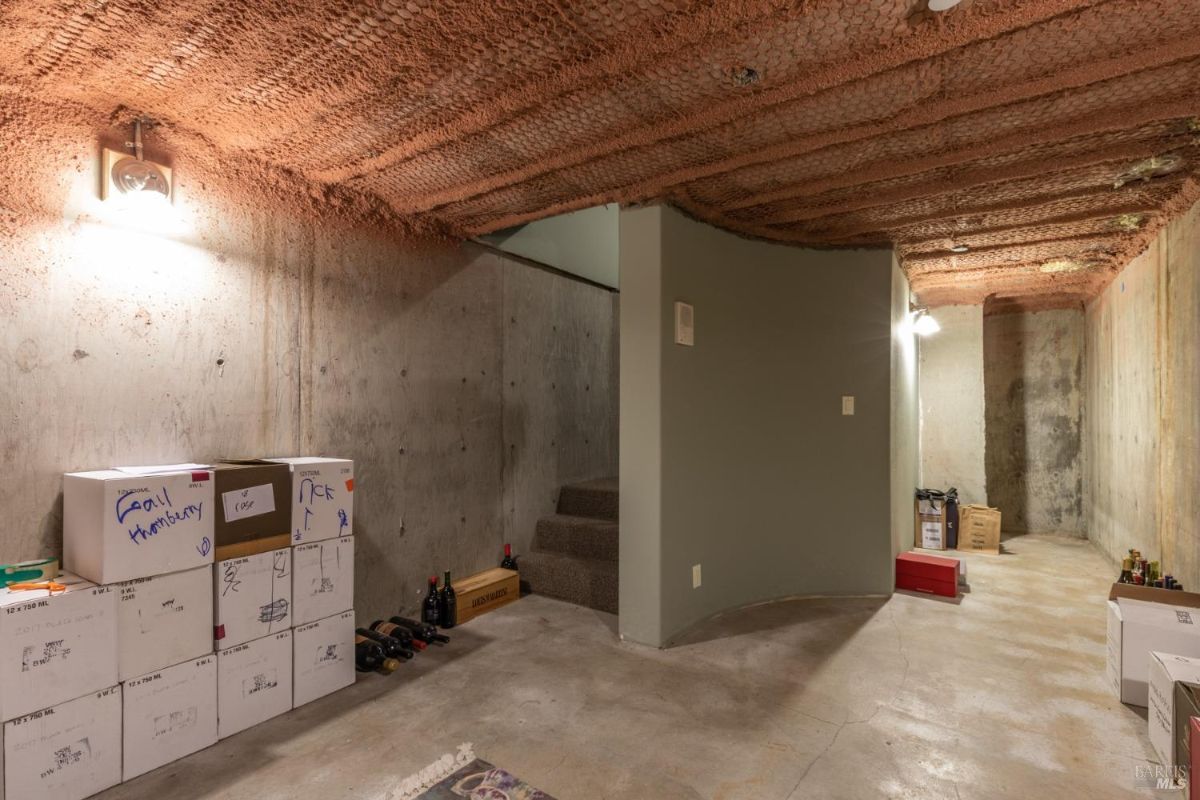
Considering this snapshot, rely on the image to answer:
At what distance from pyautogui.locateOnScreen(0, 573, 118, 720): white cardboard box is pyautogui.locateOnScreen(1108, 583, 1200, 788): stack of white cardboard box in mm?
3193

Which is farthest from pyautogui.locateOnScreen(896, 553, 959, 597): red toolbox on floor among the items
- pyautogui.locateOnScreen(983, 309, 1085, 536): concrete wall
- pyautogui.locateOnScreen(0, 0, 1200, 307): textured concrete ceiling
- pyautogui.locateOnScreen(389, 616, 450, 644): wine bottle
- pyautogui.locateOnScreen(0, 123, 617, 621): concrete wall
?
pyautogui.locateOnScreen(389, 616, 450, 644): wine bottle

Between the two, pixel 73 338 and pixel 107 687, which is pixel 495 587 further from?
Result: pixel 73 338

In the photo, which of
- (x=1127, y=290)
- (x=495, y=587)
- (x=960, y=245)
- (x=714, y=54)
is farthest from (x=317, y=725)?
(x=1127, y=290)

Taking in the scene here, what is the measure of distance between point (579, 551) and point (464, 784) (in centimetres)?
204

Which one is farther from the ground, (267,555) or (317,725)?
(267,555)

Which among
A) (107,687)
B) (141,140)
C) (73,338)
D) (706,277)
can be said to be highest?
(141,140)

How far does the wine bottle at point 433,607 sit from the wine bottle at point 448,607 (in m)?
0.02

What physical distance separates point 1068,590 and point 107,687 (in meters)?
5.09

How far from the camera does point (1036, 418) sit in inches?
232

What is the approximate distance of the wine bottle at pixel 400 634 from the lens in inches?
111

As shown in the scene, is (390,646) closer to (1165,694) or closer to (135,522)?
(135,522)

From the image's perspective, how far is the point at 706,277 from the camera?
10.5 ft

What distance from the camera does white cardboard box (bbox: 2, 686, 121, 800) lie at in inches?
64.4

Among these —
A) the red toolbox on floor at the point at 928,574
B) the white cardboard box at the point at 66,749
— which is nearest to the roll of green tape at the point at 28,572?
the white cardboard box at the point at 66,749
